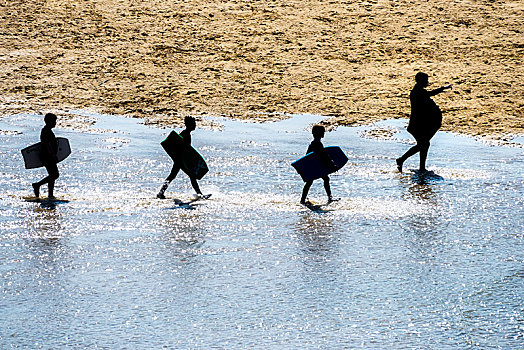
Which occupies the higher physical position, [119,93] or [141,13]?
[141,13]

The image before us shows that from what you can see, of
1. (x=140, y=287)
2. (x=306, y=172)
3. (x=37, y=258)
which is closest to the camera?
(x=140, y=287)

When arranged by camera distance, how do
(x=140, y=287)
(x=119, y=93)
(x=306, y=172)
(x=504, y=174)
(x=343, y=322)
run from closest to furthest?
(x=343, y=322) < (x=140, y=287) < (x=306, y=172) < (x=504, y=174) < (x=119, y=93)

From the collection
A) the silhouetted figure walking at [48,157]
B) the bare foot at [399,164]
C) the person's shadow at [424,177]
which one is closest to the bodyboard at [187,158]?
the silhouetted figure walking at [48,157]

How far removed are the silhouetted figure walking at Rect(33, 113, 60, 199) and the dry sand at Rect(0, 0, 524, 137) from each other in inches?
232

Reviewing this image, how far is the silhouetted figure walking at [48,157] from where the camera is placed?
36.8ft

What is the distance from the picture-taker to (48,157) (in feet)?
37.2

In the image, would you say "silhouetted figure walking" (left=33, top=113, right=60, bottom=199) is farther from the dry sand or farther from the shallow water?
the dry sand

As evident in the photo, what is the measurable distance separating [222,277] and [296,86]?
1229cm

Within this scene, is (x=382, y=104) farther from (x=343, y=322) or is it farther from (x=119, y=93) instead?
(x=343, y=322)

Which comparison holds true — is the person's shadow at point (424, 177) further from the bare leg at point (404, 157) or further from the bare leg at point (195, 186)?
the bare leg at point (195, 186)

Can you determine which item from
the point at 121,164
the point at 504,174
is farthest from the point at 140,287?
the point at 504,174

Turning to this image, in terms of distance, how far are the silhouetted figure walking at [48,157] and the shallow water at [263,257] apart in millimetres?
275

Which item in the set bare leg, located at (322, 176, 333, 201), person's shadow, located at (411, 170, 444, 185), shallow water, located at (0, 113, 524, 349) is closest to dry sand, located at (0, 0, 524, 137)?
person's shadow, located at (411, 170, 444, 185)

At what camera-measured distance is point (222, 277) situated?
7648mm
